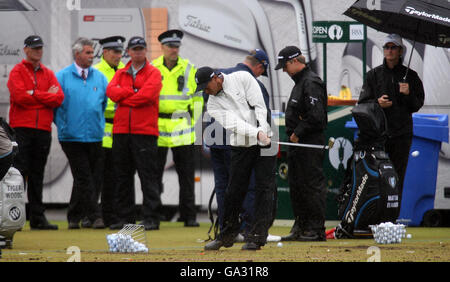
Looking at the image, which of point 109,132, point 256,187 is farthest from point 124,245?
point 109,132

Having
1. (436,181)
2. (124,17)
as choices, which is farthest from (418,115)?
(124,17)

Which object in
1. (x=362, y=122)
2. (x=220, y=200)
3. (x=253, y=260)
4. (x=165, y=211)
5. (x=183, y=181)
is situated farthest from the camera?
(x=165, y=211)

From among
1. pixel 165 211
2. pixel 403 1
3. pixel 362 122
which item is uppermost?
pixel 403 1

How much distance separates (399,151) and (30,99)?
13.9 feet

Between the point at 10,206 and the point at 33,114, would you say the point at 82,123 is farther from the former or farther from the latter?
the point at 10,206

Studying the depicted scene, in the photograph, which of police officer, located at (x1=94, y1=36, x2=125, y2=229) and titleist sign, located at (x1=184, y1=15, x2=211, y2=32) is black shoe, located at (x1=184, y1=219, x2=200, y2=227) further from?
titleist sign, located at (x1=184, y1=15, x2=211, y2=32)

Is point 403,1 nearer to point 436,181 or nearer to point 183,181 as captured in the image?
point 436,181

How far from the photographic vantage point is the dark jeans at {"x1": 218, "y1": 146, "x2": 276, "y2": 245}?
26.1 feet

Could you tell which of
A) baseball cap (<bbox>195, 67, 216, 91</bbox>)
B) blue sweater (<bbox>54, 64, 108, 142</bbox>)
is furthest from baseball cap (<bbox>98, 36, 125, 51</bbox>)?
baseball cap (<bbox>195, 67, 216, 91</bbox>)

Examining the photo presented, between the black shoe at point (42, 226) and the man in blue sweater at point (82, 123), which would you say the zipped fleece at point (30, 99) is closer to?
the man in blue sweater at point (82, 123)

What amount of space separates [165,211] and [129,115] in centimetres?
219

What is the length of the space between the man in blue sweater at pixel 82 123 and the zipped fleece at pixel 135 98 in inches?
18.9

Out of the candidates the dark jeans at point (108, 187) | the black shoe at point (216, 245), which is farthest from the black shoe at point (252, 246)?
the dark jeans at point (108, 187)
